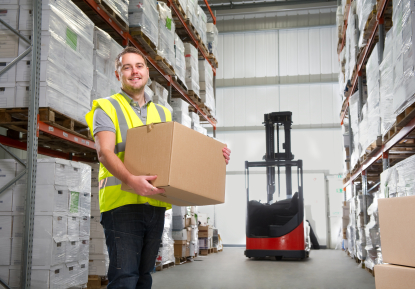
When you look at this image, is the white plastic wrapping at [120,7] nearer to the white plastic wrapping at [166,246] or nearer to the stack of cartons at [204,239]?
the white plastic wrapping at [166,246]

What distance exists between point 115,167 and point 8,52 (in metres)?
2.68

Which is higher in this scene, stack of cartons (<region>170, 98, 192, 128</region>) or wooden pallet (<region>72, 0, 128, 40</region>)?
wooden pallet (<region>72, 0, 128, 40</region>)

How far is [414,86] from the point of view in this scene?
3693 mm

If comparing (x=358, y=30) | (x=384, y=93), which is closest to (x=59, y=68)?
(x=384, y=93)

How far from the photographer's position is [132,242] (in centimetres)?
198

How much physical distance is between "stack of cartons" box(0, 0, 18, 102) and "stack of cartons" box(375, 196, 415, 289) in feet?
10.7

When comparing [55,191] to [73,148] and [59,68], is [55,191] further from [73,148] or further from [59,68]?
[73,148]

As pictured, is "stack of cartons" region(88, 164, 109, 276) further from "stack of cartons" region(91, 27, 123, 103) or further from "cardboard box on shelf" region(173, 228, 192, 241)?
"cardboard box on shelf" region(173, 228, 192, 241)

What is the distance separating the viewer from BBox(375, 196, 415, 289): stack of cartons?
2.37 m

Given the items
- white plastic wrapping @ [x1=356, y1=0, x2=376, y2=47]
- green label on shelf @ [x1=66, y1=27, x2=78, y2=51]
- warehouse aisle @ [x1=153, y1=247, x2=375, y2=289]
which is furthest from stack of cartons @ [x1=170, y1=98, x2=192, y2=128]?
green label on shelf @ [x1=66, y1=27, x2=78, y2=51]

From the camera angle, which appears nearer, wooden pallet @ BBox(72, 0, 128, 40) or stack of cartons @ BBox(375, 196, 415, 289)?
stack of cartons @ BBox(375, 196, 415, 289)

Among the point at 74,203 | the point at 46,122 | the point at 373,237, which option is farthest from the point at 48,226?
the point at 373,237

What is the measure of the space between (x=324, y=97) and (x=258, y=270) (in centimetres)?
915

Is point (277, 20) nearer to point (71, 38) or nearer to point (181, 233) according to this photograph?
point (181, 233)
